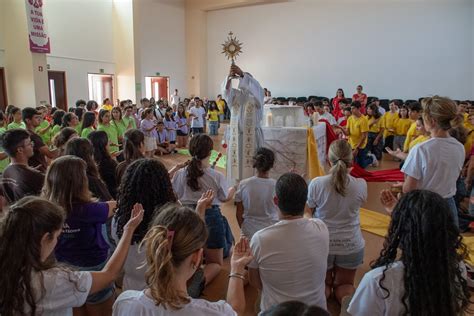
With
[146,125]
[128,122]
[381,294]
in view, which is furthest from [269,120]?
[381,294]

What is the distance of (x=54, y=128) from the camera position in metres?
6.12

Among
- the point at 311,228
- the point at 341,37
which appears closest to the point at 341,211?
the point at 311,228

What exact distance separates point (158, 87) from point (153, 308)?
59.4ft

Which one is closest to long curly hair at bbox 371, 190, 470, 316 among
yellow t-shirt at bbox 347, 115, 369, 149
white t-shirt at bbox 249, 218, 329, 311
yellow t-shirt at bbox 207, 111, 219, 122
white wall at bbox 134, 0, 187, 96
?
white t-shirt at bbox 249, 218, 329, 311

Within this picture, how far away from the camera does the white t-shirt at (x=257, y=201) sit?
10.5ft

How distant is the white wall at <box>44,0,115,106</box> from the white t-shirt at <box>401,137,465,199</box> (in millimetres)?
13253

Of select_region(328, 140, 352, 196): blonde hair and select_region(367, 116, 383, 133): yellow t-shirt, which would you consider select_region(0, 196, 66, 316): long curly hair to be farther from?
select_region(367, 116, 383, 133): yellow t-shirt

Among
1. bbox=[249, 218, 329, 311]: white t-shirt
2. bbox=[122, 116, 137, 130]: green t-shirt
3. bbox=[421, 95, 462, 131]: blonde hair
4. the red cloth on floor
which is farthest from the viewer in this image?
bbox=[122, 116, 137, 130]: green t-shirt

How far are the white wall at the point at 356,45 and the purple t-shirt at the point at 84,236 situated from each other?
14.0 meters

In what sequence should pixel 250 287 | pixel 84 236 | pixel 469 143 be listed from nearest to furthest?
pixel 84 236 → pixel 250 287 → pixel 469 143

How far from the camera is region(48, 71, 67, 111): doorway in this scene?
13391 millimetres

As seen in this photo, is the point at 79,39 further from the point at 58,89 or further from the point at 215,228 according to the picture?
the point at 215,228

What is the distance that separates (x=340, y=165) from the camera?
2859 millimetres

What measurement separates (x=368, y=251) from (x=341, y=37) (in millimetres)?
12881
